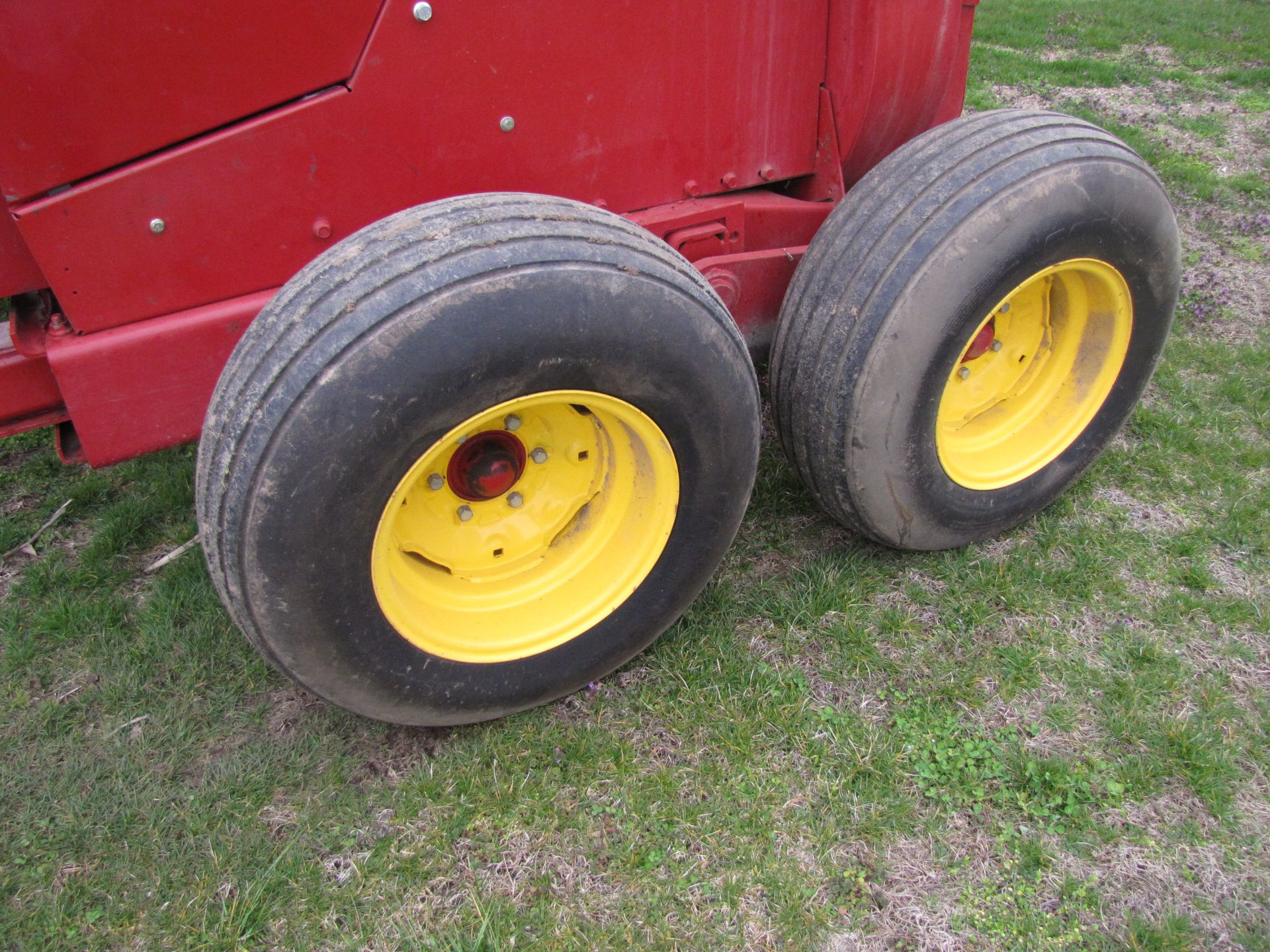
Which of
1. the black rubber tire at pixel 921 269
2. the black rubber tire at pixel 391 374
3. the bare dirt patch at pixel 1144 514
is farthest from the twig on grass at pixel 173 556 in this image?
the bare dirt patch at pixel 1144 514

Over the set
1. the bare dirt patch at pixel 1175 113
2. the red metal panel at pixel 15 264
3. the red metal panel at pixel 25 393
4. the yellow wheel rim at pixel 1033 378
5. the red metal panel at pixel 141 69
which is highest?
the red metal panel at pixel 141 69

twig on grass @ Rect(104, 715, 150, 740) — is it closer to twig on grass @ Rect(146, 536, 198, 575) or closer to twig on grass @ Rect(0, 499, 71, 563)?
twig on grass @ Rect(146, 536, 198, 575)

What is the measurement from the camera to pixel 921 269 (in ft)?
7.30

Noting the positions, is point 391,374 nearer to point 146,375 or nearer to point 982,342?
point 146,375

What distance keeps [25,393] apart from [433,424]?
3.42 ft

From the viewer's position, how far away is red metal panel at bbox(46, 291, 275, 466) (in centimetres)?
198

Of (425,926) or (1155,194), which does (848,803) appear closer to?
(425,926)

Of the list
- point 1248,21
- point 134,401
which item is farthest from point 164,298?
point 1248,21

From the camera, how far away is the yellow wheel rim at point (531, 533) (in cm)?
218

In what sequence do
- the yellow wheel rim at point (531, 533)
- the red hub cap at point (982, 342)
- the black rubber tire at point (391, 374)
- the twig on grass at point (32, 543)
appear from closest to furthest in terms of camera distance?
the black rubber tire at point (391, 374) → the yellow wheel rim at point (531, 533) → the red hub cap at point (982, 342) → the twig on grass at point (32, 543)

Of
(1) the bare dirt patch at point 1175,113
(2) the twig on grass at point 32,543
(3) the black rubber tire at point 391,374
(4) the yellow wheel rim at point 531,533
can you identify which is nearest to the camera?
(3) the black rubber tire at point 391,374

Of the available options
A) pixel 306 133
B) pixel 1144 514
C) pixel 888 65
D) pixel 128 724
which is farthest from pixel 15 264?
pixel 1144 514

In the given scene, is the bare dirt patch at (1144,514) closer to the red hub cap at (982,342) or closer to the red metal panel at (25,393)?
the red hub cap at (982,342)

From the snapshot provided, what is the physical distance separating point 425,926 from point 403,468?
102 centimetres
